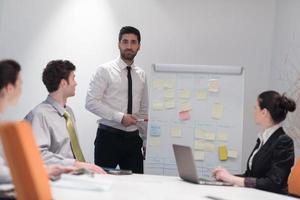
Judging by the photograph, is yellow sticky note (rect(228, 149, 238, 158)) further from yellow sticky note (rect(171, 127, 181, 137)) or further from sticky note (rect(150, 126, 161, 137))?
sticky note (rect(150, 126, 161, 137))

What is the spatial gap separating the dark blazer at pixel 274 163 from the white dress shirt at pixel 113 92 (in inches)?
57.3

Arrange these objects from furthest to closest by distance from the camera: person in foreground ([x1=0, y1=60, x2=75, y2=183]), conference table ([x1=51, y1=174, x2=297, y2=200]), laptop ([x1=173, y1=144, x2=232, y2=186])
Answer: laptop ([x1=173, y1=144, x2=232, y2=186]) < conference table ([x1=51, y1=174, x2=297, y2=200]) < person in foreground ([x1=0, y1=60, x2=75, y2=183])

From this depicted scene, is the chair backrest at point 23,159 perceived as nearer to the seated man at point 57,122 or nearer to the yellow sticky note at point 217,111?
the seated man at point 57,122

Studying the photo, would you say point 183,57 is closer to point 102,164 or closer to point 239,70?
point 239,70

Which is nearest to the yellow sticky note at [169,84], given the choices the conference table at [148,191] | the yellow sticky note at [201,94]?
the yellow sticky note at [201,94]

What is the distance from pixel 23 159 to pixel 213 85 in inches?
109

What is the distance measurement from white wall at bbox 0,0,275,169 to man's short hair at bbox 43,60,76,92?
1.47m

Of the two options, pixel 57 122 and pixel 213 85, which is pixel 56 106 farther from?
pixel 213 85

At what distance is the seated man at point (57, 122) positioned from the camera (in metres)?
2.84

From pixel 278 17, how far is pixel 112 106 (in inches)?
75.2

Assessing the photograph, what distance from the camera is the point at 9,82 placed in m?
1.89

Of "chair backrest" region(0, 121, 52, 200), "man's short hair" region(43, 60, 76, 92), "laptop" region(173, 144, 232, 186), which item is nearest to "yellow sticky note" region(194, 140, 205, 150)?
"laptop" region(173, 144, 232, 186)

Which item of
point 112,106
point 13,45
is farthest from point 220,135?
point 13,45

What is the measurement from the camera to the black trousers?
4086 millimetres
